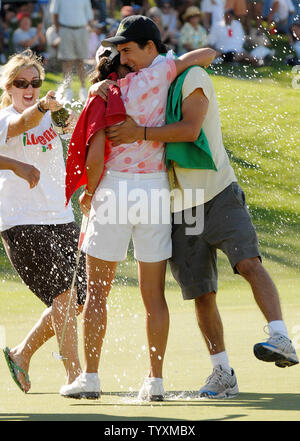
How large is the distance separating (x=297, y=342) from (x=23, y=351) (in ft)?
5.80

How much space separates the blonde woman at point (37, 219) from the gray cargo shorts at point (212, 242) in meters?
0.75

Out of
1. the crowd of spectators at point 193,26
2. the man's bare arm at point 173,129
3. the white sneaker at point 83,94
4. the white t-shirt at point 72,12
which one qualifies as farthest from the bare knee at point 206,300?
the crowd of spectators at point 193,26

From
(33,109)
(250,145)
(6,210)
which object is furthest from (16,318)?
(250,145)

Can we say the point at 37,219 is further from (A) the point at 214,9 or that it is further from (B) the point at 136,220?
(A) the point at 214,9

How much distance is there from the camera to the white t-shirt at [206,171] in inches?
220

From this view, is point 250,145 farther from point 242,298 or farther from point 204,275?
point 204,275

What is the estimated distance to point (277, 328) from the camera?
540cm

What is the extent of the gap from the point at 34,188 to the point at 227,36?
503 inches

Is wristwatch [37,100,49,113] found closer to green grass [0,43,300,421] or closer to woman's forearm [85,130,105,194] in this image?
woman's forearm [85,130,105,194]

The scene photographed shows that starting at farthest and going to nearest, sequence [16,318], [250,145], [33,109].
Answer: [250,145] → [16,318] → [33,109]

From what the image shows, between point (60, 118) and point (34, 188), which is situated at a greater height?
point (60, 118)

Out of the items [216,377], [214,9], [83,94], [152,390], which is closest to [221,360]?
[216,377]

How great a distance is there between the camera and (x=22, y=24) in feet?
64.8

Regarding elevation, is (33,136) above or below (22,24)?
above
